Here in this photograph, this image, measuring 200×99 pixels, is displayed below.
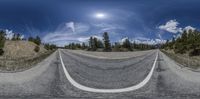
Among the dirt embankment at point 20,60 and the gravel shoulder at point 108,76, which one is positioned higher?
the dirt embankment at point 20,60

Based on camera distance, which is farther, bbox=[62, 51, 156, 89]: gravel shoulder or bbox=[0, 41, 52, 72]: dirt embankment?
bbox=[0, 41, 52, 72]: dirt embankment

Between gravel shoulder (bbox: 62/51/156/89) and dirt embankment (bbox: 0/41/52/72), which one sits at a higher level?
dirt embankment (bbox: 0/41/52/72)

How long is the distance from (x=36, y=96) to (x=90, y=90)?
184cm

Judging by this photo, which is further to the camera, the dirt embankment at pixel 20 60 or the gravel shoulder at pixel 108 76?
the dirt embankment at pixel 20 60

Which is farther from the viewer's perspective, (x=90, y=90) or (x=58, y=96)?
(x=90, y=90)

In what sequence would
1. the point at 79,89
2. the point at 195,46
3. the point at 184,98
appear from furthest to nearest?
the point at 195,46 → the point at 79,89 → the point at 184,98

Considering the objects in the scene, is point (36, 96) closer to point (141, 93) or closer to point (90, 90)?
point (90, 90)

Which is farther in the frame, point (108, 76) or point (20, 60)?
point (20, 60)

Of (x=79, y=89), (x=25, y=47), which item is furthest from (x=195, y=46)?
(x=79, y=89)

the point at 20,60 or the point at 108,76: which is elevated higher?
the point at 20,60

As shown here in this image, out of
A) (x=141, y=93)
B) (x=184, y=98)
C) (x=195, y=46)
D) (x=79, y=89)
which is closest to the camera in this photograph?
(x=184, y=98)

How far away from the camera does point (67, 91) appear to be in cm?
1041

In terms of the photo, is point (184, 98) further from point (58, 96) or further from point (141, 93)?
point (58, 96)

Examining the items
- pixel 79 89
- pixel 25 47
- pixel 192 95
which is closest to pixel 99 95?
pixel 79 89
